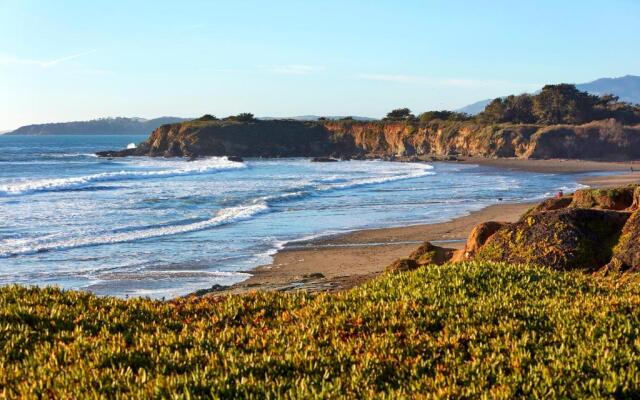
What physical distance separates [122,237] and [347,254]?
10333mm

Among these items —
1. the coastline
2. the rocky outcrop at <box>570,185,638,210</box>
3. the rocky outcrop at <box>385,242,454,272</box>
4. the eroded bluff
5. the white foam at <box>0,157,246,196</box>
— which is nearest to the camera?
the eroded bluff

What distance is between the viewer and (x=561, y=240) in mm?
13844

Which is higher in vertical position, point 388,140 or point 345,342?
point 388,140

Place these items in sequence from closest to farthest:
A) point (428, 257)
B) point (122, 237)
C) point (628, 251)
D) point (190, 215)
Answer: point (628, 251), point (428, 257), point (122, 237), point (190, 215)

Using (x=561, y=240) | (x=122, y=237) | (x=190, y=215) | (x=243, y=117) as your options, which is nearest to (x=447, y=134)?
(x=243, y=117)

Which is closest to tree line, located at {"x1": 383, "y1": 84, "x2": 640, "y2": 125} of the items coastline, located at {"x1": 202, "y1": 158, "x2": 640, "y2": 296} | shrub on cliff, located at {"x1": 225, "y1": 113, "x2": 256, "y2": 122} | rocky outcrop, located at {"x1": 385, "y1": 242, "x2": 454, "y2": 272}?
shrub on cliff, located at {"x1": 225, "y1": 113, "x2": 256, "y2": 122}

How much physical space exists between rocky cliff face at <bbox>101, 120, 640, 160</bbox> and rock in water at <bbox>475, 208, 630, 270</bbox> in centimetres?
7840

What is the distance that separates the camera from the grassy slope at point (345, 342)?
6207 millimetres

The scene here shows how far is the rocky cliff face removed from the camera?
89688 millimetres

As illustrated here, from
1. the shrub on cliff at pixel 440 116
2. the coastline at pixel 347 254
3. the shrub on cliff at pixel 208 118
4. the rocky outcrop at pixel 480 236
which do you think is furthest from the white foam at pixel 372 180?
the shrub on cliff at pixel 208 118

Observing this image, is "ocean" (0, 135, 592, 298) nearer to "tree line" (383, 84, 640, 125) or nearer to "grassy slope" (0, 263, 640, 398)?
"grassy slope" (0, 263, 640, 398)

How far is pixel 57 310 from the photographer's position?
9.09 m

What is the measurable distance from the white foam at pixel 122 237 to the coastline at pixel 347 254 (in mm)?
6648

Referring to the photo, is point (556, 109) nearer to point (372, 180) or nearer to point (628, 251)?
point (372, 180)
